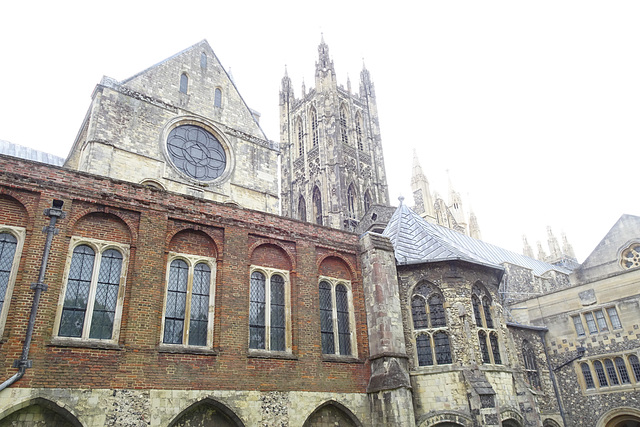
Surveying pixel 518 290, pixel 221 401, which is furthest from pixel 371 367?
pixel 518 290

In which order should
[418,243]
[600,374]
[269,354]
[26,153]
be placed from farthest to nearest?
[26,153] → [600,374] → [418,243] → [269,354]

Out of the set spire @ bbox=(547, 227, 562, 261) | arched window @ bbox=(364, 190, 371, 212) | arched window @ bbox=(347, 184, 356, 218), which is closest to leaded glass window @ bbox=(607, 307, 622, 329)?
arched window @ bbox=(347, 184, 356, 218)

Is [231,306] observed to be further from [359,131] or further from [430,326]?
[359,131]

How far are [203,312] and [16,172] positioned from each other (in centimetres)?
604

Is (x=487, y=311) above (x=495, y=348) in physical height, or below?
above

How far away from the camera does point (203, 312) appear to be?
46.1ft

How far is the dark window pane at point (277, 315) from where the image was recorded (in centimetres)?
1491

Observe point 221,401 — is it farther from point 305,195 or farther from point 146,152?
point 305,195

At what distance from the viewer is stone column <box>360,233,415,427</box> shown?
1461 cm

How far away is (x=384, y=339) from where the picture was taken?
15.7m

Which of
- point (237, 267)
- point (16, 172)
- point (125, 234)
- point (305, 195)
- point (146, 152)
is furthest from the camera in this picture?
point (305, 195)

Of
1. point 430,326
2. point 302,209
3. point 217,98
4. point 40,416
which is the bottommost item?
point 40,416

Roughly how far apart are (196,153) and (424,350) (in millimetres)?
12930

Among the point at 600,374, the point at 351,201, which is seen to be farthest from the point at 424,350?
the point at 351,201
